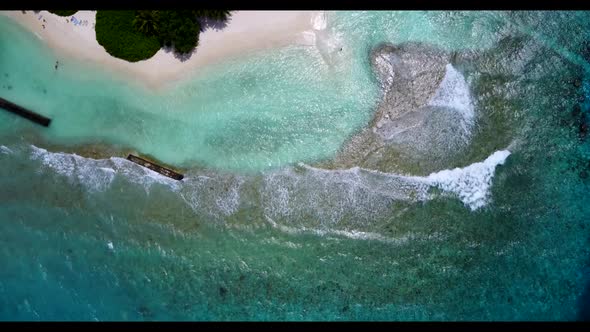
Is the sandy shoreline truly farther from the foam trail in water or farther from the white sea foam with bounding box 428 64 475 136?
the white sea foam with bounding box 428 64 475 136

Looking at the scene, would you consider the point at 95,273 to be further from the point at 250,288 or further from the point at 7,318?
the point at 250,288

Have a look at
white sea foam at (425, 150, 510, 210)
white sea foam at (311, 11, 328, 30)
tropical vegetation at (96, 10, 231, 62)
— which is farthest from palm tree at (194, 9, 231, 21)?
white sea foam at (425, 150, 510, 210)

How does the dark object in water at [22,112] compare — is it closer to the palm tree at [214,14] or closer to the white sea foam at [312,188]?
the white sea foam at [312,188]

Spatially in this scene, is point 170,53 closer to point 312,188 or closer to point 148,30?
point 148,30

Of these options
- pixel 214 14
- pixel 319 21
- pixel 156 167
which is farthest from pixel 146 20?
pixel 319 21

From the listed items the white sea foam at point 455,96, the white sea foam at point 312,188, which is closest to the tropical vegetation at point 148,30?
the white sea foam at point 312,188

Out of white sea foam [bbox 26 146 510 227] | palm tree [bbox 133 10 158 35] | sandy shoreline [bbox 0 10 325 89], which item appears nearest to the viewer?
palm tree [bbox 133 10 158 35]
